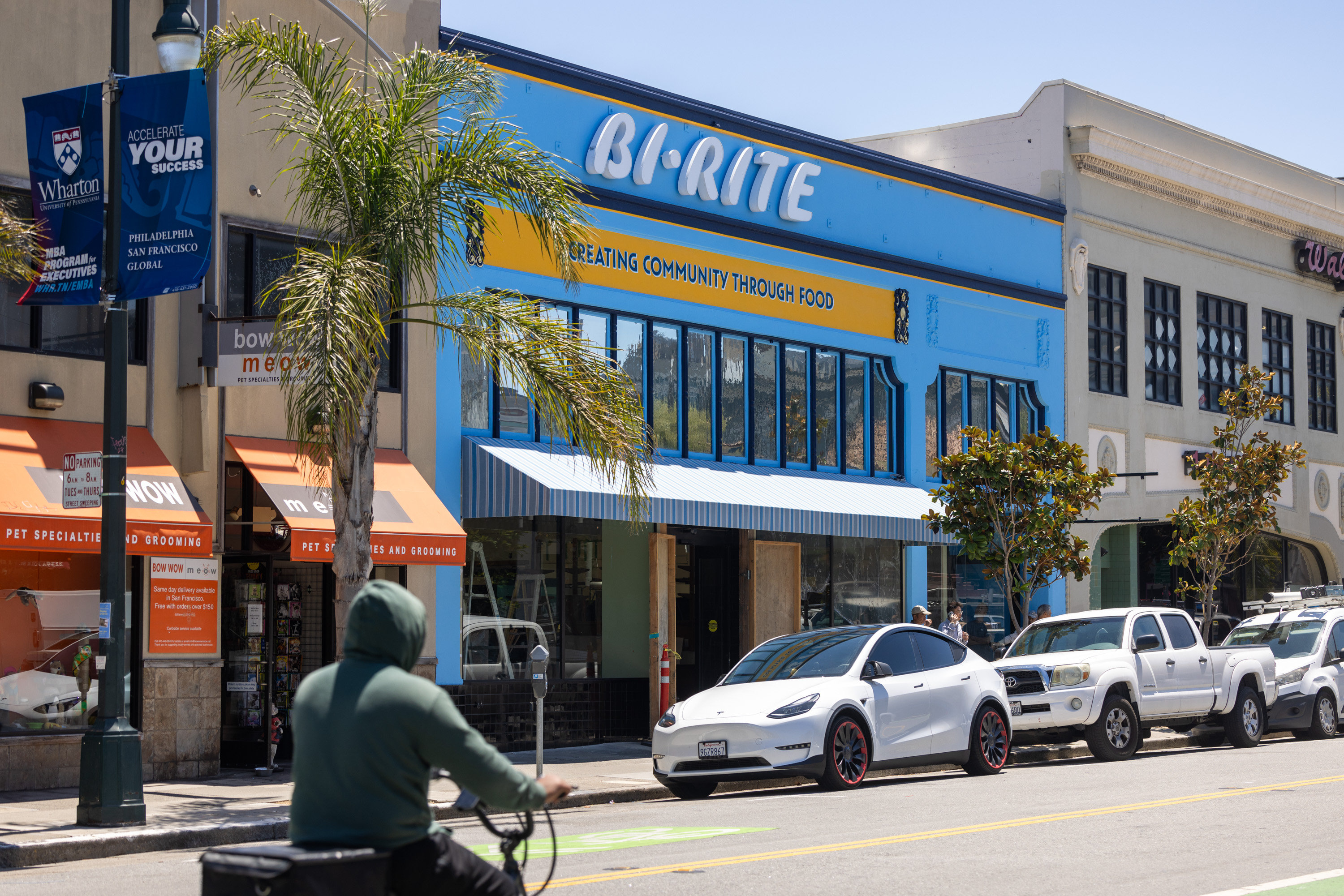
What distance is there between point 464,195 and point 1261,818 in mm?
8761

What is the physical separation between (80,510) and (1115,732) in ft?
38.6

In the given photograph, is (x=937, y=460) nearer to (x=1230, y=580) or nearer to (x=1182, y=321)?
(x=1182, y=321)

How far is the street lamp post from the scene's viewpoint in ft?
39.5

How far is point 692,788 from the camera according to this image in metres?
14.8

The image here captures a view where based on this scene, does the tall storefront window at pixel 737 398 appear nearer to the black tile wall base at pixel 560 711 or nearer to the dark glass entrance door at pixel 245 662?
the black tile wall base at pixel 560 711

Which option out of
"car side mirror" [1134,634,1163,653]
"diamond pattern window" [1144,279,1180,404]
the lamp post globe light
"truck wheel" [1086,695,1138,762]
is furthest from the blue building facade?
the lamp post globe light

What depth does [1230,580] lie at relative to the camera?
3431cm

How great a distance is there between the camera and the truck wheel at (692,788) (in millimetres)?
14555

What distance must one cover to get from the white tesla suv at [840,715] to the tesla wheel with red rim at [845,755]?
0.03 ft

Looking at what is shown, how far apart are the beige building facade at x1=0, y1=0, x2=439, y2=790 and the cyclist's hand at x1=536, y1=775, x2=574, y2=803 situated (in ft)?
34.2

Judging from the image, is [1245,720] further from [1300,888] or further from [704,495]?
[1300,888]

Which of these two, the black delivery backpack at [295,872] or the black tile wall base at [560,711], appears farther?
the black tile wall base at [560,711]

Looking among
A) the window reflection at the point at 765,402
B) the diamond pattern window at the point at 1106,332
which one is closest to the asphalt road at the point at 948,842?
the window reflection at the point at 765,402

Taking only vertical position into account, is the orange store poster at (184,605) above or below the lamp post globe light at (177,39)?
below
